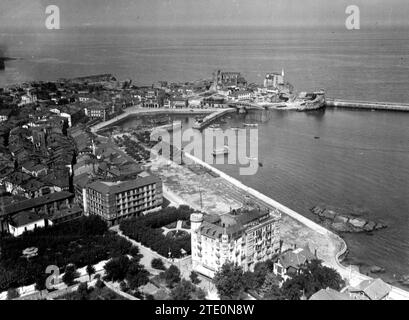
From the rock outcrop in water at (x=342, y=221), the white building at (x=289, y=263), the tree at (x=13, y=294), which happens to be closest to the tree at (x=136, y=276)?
the tree at (x=13, y=294)

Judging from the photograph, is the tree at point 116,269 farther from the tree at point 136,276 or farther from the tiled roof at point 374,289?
the tiled roof at point 374,289

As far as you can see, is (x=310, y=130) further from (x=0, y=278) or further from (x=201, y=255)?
(x=0, y=278)

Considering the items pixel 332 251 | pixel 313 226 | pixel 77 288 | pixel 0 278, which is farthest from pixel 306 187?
pixel 0 278

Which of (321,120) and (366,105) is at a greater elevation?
(366,105)

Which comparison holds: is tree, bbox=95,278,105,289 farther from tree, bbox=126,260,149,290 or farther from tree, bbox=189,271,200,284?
tree, bbox=189,271,200,284

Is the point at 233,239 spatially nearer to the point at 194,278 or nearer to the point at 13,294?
the point at 194,278

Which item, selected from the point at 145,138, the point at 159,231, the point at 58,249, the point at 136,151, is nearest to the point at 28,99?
the point at 145,138
